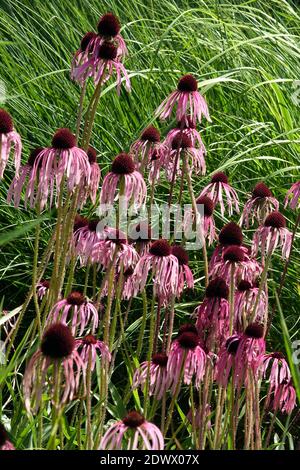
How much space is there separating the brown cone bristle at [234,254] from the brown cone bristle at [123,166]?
254 mm

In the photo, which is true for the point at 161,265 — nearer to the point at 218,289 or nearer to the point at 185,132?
the point at 218,289

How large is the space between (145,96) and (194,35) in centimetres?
39

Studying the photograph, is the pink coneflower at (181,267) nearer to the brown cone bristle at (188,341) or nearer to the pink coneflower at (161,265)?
the pink coneflower at (161,265)

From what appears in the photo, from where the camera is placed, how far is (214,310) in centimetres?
188

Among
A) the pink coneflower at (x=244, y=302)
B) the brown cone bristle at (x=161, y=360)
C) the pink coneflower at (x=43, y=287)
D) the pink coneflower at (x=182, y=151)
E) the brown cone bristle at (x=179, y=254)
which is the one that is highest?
the pink coneflower at (x=182, y=151)

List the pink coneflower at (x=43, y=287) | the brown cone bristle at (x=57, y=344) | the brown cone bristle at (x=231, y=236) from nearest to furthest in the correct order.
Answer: the brown cone bristle at (x=57, y=344) < the brown cone bristle at (x=231, y=236) < the pink coneflower at (x=43, y=287)

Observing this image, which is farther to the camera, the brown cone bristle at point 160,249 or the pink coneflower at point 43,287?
the pink coneflower at point 43,287

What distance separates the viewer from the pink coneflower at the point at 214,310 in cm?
187

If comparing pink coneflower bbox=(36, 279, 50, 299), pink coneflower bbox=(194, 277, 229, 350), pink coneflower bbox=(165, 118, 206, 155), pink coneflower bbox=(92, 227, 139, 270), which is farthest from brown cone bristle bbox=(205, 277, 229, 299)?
pink coneflower bbox=(36, 279, 50, 299)

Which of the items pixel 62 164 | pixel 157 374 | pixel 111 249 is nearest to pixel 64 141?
pixel 62 164

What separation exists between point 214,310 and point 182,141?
0.46m

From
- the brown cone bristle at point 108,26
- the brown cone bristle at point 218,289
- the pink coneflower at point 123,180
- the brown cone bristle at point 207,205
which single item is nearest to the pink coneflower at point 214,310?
the brown cone bristle at point 218,289

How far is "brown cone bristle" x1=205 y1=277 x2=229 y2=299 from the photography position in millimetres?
1862
